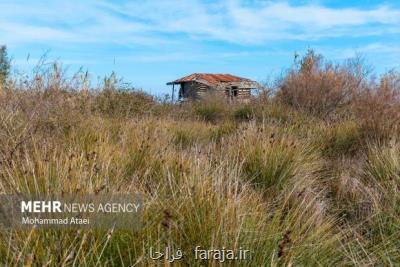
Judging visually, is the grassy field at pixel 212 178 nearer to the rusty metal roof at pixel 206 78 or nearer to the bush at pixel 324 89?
the bush at pixel 324 89

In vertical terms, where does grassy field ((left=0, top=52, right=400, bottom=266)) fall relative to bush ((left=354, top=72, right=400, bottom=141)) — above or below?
below

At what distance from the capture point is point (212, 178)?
9.53 feet

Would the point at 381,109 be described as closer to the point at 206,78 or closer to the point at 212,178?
the point at 212,178

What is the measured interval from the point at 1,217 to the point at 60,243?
566mm

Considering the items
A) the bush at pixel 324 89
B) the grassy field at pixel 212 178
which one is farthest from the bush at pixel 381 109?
the bush at pixel 324 89

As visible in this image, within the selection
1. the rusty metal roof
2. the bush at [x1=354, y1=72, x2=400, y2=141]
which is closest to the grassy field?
the bush at [x1=354, y1=72, x2=400, y2=141]

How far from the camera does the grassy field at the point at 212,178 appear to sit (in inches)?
84.4

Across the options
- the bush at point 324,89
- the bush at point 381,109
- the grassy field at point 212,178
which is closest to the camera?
the grassy field at point 212,178

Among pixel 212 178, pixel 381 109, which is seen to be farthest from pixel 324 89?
pixel 212 178

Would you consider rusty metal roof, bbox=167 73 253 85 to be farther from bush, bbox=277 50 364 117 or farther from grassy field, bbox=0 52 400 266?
grassy field, bbox=0 52 400 266

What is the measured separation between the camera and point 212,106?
518 inches

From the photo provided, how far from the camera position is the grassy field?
2.14 m

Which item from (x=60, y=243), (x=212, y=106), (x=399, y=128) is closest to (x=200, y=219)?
(x=60, y=243)

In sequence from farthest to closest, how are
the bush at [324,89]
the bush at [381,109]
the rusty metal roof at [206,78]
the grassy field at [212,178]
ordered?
the rusty metal roof at [206,78] → the bush at [324,89] → the bush at [381,109] → the grassy field at [212,178]
